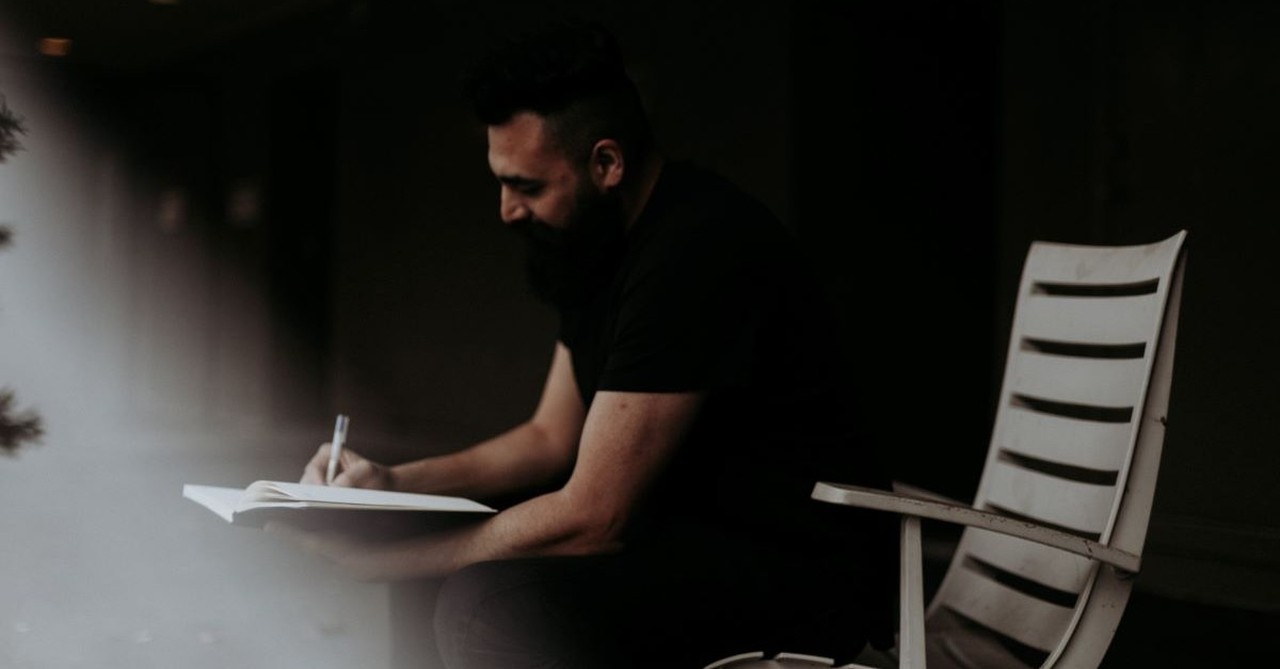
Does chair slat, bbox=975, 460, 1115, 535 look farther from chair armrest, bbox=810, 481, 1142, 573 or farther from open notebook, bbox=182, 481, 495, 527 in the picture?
open notebook, bbox=182, 481, 495, 527

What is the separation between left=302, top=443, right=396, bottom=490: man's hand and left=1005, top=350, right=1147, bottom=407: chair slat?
37.8 inches

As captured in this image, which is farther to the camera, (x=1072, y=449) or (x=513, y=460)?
(x=513, y=460)

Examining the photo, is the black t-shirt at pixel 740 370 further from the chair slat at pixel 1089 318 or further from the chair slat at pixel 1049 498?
the chair slat at pixel 1089 318

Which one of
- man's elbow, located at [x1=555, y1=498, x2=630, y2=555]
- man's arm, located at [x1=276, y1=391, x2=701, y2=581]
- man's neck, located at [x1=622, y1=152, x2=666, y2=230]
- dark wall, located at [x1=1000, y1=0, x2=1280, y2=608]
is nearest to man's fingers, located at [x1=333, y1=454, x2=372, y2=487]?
man's arm, located at [x1=276, y1=391, x2=701, y2=581]

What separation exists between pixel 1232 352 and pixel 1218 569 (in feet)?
1.97

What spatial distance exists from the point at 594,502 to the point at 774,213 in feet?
8.39

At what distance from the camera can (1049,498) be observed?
5.84 feet

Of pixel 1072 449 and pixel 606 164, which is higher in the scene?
pixel 606 164

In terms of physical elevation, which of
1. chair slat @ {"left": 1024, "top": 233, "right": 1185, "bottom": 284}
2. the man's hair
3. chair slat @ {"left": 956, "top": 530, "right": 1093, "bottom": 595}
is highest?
the man's hair

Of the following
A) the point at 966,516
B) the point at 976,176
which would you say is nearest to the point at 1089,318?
the point at 966,516

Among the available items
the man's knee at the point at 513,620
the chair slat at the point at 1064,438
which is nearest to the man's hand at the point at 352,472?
the man's knee at the point at 513,620

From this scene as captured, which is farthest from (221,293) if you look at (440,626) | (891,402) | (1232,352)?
(440,626)

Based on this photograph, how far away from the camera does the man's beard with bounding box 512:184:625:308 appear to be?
6.04 feet

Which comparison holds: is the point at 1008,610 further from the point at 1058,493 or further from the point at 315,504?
the point at 315,504
